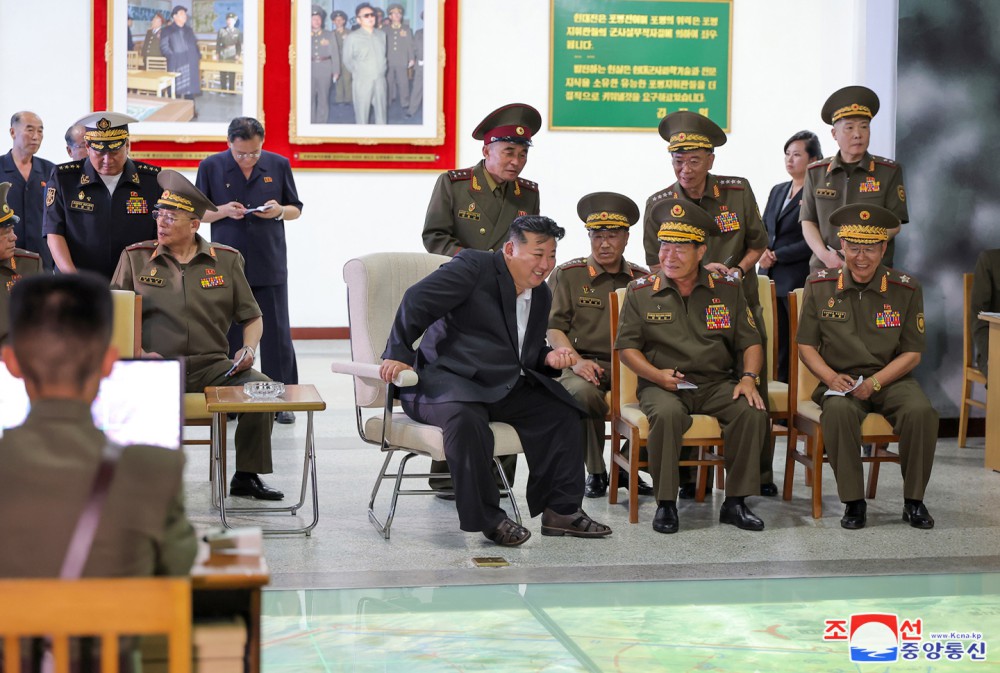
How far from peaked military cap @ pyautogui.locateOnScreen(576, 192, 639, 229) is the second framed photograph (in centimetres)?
417

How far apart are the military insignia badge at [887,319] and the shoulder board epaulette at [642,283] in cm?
89

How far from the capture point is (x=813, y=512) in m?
4.80

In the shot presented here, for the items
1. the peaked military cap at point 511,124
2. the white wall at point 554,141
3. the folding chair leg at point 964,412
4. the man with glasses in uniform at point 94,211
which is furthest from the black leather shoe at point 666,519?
the white wall at point 554,141

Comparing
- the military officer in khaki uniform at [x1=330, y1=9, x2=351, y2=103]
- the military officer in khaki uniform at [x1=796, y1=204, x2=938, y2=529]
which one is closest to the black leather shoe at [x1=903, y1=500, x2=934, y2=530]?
the military officer in khaki uniform at [x1=796, y1=204, x2=938, y2=529]

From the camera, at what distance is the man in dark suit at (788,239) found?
6230 mm

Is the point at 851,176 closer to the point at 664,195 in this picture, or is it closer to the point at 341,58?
the point at 664,195

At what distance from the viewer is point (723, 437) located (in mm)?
4605

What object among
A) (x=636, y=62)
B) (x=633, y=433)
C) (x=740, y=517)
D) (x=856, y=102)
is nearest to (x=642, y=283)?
(x=633, y=433)

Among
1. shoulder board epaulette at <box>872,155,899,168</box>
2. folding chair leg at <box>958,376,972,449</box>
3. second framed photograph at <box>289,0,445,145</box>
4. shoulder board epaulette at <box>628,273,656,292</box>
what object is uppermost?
Result: second framed photograph at <box>289,0,445,145</box>

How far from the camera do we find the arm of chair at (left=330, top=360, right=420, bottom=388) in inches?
166

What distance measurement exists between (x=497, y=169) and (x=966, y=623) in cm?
279

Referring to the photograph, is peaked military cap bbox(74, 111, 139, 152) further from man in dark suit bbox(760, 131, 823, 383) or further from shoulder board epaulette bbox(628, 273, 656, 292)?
man in dark suit bbox(760, 131, 823, 383)

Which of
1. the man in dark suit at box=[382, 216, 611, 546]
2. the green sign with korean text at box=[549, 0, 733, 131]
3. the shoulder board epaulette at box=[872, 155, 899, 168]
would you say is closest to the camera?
the man in dark suit at box=[382, 216, 611, 546]

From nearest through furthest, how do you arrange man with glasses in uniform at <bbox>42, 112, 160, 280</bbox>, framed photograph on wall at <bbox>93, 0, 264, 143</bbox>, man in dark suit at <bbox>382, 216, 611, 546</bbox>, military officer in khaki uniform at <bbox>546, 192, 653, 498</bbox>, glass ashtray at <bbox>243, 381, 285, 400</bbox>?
glass ashtray at <bbox>243, 381, 285, 400</bbox> → man in dark suit at <bbox>382, 216, 611, 546</bbox> → military officer in khaki uniform at <bbox>546, 192, 653, 498</bbox> → man with glasses in uniform at <bbox>42, 112, 160, 280</bbox> → framed photograph on wall at <bbox>93, 0, 264, 143</bbox>
